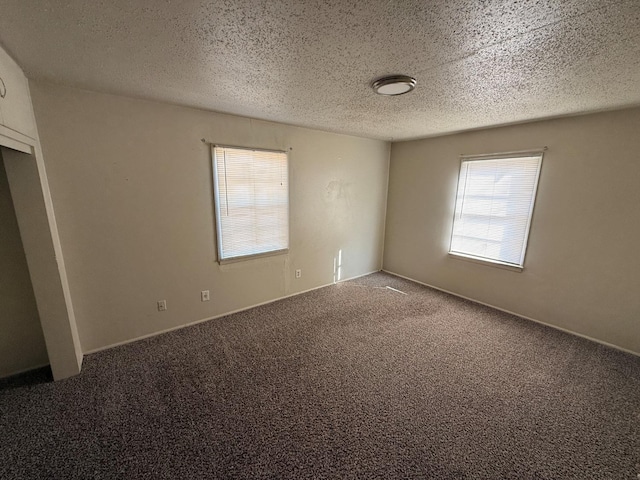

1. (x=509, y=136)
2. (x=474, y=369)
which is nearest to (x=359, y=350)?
(x=474, y=369)

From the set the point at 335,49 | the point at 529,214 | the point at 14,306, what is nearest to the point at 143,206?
the point at 14,306

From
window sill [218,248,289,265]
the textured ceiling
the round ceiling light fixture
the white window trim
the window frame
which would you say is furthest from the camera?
window sill [218,248,289,265]

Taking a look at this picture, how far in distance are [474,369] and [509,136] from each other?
2.75 meters

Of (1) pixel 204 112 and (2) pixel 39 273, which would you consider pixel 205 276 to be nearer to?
(2) pixel 39 273

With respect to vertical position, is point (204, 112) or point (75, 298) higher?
point (204, 112)

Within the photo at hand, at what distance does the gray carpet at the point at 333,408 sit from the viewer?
144 cm

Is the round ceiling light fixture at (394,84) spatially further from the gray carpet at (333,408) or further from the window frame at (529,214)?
the gray carpet at (333,408)

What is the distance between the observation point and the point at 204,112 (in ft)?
8.55

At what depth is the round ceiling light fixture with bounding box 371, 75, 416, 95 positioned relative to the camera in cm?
177

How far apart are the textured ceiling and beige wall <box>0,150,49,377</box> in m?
1.12

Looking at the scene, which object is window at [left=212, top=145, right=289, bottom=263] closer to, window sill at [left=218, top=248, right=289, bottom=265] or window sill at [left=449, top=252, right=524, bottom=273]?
window sill at [left=218, top=248, right=289, bottom=265]

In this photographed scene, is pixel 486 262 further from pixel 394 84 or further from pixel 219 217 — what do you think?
pixel 219 217

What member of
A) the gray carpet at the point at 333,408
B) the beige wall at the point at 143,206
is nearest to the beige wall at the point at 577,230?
the gray carpet at the point at 333,408

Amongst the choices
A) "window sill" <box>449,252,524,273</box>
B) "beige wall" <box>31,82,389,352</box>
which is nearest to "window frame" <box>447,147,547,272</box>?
"window sill" <box>449,252,524,273</box>
